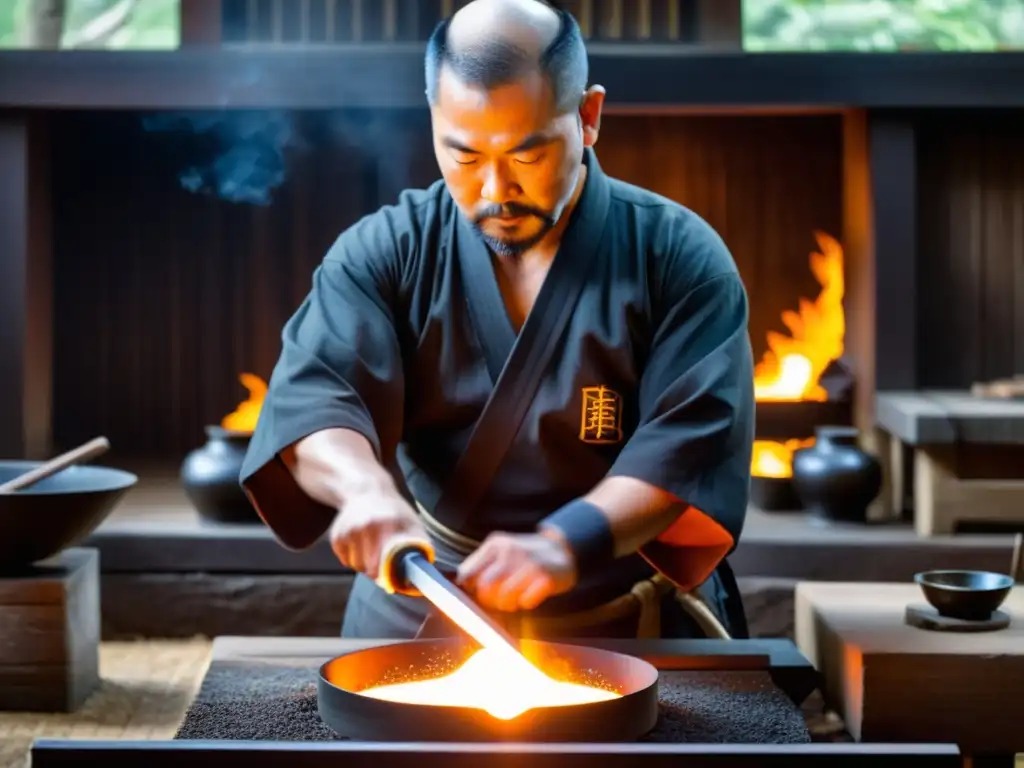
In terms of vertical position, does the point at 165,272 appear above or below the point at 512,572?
above

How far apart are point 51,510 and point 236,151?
2787 mm

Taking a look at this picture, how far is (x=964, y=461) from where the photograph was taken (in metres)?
5.01

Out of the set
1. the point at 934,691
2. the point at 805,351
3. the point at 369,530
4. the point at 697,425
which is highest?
the point at 805,351

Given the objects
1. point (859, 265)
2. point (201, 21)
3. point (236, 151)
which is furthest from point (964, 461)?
point (236, 151)

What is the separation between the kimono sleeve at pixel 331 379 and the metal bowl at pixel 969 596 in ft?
3.45

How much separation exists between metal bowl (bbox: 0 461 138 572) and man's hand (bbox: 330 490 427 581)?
2.33 metres

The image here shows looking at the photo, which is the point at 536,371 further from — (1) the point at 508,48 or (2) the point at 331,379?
(1) the point at 508,48

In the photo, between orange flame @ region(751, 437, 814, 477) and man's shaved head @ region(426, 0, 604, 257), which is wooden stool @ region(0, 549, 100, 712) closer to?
man's shaved head @ region(426, 0, 604, 257)

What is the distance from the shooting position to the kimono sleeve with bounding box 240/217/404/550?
90.0 inches

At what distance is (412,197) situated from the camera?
268 cm

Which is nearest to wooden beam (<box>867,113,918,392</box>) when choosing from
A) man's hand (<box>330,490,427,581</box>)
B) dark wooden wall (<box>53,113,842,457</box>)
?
dark wooden wall (<box>53,113,842,457</box>)

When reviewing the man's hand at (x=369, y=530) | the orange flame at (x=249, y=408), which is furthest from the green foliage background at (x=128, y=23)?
the man's hand at (x=369, y=530)

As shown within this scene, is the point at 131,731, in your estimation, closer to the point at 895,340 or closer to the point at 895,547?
the point at 895,547

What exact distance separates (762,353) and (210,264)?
2.72 metres
